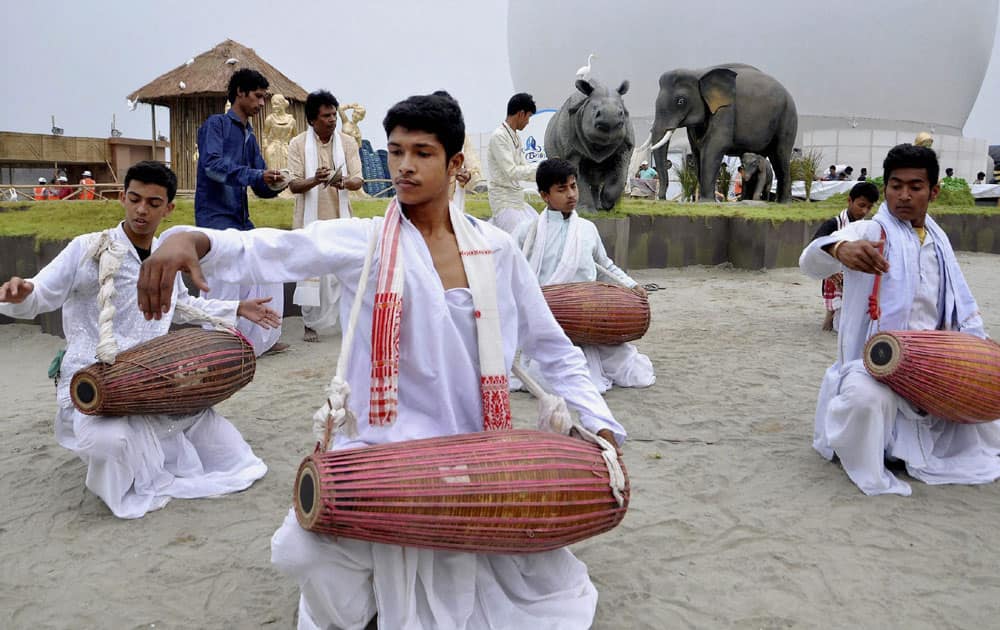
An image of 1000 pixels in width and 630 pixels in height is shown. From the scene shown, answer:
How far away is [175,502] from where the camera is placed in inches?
140

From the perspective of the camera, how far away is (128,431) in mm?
3488

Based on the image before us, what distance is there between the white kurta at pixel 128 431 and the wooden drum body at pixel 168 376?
11 cm

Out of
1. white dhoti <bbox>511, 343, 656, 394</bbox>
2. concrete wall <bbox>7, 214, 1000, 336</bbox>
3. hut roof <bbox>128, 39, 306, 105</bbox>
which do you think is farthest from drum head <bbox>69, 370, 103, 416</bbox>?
hut roof <bbox>128, 39, 306, 105</bbox>

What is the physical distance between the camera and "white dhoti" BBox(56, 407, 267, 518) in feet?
11.3

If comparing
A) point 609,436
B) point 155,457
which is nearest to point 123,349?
point 155,457

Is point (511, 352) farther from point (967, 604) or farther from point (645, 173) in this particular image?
point (645, 173)

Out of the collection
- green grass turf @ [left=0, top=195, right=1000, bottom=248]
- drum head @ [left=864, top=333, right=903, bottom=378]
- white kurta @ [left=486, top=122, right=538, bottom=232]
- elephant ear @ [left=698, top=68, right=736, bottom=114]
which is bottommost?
drum head @ [left=864, top=333, right=903, bottom=378]

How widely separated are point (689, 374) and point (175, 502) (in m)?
3.56

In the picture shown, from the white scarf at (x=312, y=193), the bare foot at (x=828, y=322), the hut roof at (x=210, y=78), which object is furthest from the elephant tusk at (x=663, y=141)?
the white scarf at (x=312, y=193)

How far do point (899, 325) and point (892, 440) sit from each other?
0.52 metres

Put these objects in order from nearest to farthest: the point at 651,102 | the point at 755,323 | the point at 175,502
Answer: the point at 175,502 < the point at 755,323 < the point at 651,102

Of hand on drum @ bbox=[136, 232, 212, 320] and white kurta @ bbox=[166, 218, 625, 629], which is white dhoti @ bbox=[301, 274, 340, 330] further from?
hand on drum @ bbox=[136, 232, 212, 320]

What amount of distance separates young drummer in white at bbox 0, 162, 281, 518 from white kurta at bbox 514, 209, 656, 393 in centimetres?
225

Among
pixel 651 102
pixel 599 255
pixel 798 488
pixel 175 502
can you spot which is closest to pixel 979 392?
pixel 798 488
